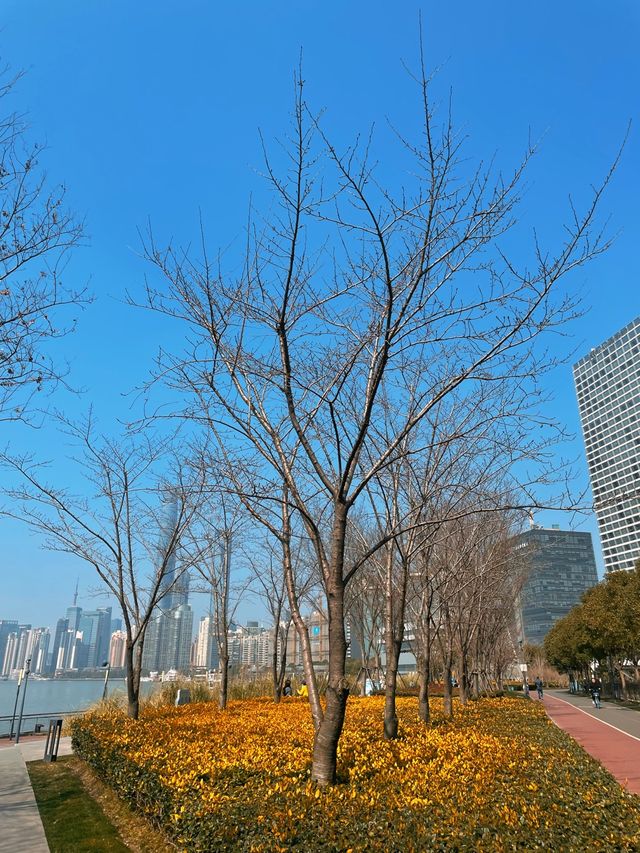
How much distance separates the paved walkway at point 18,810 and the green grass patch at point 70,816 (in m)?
0.11

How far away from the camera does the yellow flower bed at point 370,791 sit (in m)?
4.20

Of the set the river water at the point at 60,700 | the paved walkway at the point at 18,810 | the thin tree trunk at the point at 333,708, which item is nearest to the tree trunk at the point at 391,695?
the thin tree trunk at the point at 333,708

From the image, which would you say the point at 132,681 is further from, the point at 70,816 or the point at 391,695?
the point at 391,695

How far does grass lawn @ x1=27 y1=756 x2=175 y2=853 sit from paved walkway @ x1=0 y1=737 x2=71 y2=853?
11 cm

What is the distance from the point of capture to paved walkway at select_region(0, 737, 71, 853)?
610cm

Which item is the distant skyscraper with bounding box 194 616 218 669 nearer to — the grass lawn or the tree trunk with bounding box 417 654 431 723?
the tree trunk with bounding box 417 654 431 723

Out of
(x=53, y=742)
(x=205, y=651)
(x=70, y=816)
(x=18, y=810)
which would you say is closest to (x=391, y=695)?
(x=70, y=816)

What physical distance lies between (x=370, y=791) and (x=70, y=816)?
180 inches

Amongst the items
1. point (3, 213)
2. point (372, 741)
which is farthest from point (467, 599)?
point (3, 213)

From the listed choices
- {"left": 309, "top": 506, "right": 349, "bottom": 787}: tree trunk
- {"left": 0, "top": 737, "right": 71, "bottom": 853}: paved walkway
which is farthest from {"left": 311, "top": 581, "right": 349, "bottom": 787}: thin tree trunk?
{"left": 0, "top": 737, "right": 71, "bottom": 853}: paved walkway

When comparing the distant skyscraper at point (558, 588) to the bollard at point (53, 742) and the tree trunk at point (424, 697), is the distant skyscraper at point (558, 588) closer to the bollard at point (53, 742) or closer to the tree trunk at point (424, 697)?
the tree trunk at point (424, 697)

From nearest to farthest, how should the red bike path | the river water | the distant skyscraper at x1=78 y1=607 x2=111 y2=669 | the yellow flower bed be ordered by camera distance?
the yellow flower bed, the red bike path, the river water, the distant skyscraper at x1=78 y1=607 x2=111 y2=669

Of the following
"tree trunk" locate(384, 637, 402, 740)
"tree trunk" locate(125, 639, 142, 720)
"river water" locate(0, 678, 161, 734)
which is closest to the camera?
"tree trunk" locate(384, 637, 402, 740)

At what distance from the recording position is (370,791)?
17.5ft
